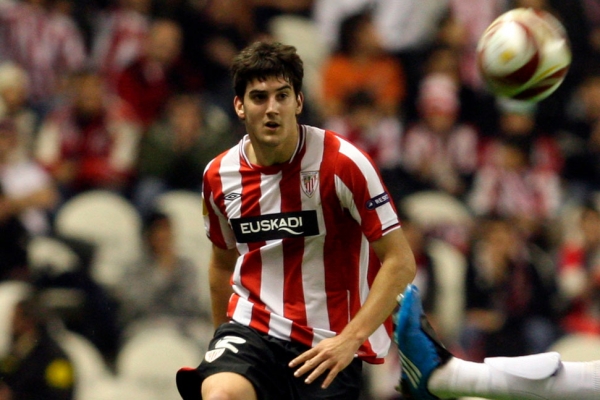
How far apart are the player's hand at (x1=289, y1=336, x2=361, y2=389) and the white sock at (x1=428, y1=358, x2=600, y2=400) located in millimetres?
523

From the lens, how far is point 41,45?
28.8 feet

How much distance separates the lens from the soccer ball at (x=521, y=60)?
4758 millimetres

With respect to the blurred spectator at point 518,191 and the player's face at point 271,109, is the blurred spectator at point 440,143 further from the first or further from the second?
the player's face at point 271,109

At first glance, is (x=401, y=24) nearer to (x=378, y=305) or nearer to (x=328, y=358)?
(x=378, y=305)

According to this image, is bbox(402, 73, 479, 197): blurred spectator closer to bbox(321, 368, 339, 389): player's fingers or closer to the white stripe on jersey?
the white stripe on jersey

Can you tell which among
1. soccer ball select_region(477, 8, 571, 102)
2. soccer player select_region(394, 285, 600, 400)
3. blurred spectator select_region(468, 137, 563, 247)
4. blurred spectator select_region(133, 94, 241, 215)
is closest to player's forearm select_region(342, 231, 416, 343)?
soccer player select_region(394, 285, 600, 400)

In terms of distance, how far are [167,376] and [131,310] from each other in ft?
1.92

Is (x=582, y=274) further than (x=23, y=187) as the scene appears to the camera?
Yes

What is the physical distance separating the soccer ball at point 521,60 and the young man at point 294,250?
92 cm

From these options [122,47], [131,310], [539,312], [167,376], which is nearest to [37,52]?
[122,47]

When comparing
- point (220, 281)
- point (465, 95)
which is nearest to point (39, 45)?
point (465, 95)

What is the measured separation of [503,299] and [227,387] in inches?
196

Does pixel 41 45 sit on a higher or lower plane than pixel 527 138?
higher

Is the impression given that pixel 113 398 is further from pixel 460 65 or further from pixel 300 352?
pixel 460 65
